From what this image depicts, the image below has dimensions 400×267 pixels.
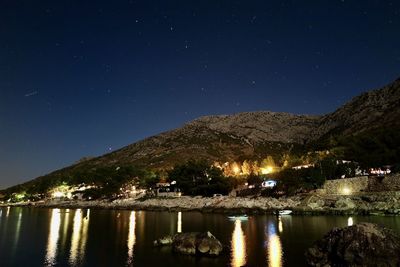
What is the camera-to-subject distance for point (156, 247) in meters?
36.5

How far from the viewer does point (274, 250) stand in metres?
34.1

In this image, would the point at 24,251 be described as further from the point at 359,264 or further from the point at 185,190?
the point at 185,190

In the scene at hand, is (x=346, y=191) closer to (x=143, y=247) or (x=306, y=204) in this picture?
(x=306, y=204)

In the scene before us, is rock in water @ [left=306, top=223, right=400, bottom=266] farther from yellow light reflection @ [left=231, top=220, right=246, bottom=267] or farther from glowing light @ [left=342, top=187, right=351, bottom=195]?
glowing light @ [left=342, top=187, right=351, bottom=195]

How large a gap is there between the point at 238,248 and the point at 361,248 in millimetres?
13461

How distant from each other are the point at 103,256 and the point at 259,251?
15366 mm

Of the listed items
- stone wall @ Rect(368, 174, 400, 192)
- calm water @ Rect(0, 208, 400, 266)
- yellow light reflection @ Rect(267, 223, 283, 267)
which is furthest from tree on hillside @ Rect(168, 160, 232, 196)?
yellow light reflection @ Rect(267, 223, 283, 267)

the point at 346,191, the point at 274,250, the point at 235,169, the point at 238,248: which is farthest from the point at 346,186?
the point at 235,169

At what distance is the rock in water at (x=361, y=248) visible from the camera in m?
24.5

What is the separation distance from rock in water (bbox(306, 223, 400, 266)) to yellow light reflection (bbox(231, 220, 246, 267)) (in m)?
5.82

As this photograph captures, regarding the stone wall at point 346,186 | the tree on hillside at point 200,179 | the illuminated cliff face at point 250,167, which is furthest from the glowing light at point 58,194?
the stone wall at point 346,186

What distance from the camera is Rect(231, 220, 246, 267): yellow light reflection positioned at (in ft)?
95.0

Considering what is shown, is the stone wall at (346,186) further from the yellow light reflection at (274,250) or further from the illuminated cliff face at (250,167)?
the illuminated cliff face at (250,167)

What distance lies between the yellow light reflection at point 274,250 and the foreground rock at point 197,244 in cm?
498
